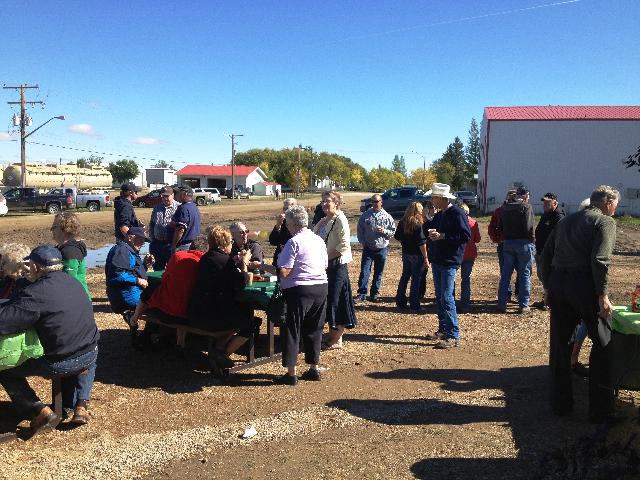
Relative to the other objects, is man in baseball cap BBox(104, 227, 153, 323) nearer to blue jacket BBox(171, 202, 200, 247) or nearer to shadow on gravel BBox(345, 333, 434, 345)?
blue jacket BBox(171, 202, 200, 247)

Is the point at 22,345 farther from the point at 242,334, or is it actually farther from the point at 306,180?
the point at 306,180

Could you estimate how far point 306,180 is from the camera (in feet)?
330

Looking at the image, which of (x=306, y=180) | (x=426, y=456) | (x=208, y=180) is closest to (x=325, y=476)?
(x=426, y=456)

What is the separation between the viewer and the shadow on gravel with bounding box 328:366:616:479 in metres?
3.70

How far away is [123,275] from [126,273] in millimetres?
38

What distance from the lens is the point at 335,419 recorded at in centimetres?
453

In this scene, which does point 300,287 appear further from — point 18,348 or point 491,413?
point 18,348

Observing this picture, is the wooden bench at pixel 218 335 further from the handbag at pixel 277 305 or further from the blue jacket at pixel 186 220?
the blue jacket at pixel 186 220

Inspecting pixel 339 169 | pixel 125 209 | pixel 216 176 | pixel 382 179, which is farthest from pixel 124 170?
pixel 125 209

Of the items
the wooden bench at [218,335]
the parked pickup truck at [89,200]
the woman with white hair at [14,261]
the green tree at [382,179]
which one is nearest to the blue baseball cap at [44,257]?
the woman with white hair at [14,261]

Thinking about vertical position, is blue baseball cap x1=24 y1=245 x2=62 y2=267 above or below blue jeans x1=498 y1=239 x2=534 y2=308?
above

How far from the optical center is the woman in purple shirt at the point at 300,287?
16.9 ft

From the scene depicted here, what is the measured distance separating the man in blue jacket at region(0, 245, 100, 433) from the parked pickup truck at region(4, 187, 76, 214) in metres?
33.2

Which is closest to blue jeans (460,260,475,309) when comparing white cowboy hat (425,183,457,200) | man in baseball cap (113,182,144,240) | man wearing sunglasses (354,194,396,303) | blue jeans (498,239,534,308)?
blue jeans (498,239,534,308)
